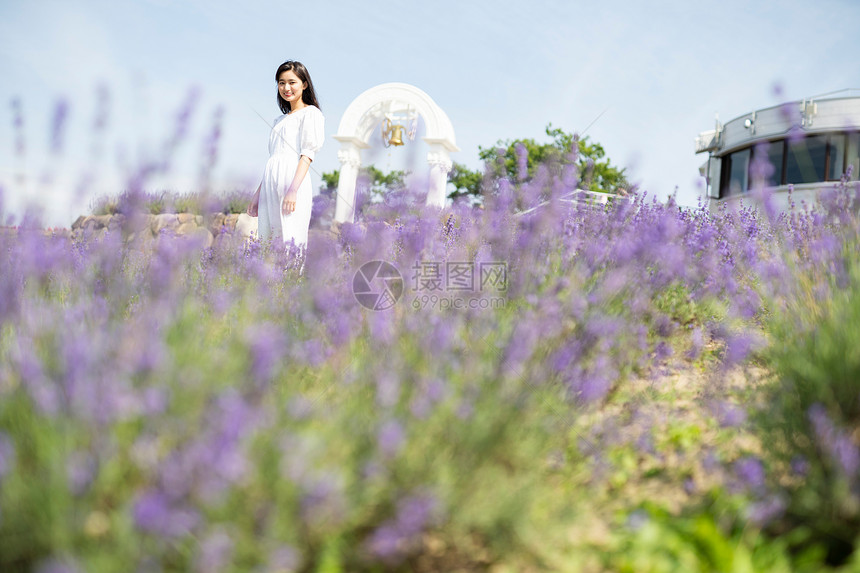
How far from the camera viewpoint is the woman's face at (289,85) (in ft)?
13.1

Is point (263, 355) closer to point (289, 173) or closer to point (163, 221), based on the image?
point (289, 173)

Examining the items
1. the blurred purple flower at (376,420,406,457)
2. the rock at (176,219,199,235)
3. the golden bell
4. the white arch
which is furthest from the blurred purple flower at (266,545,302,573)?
the golden bell

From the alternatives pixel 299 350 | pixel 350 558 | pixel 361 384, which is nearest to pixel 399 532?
pixel 350 558

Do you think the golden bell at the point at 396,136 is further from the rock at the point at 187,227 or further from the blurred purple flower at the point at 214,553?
the blurred purple flower at the point at 214,553

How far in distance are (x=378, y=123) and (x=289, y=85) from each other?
290 inches

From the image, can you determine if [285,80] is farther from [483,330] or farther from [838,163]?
[838,163]

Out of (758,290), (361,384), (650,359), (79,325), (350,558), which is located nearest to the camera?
(350,558)

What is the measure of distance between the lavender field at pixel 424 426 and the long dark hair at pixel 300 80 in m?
2.05

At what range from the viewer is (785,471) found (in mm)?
1637

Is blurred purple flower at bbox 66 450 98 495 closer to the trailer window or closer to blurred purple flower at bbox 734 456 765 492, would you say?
blurred purple flower at bbox 734 456 765 492

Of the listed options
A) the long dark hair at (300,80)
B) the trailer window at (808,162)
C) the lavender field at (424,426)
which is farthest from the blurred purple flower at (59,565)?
the trailer window at (808,162)

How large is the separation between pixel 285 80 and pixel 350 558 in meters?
3.48

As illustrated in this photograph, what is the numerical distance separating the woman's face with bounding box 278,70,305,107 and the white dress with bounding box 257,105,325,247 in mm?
123

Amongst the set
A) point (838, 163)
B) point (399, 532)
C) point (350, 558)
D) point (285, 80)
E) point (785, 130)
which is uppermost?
point (785, 130)
